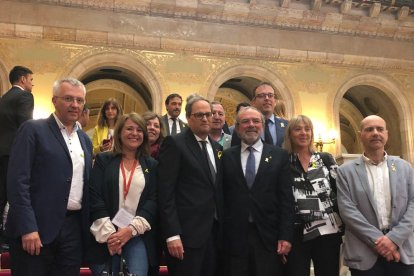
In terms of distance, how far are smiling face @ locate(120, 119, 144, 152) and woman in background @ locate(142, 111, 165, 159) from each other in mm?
1010

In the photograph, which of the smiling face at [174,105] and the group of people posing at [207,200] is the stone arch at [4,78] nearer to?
the smiling face at [174,105]

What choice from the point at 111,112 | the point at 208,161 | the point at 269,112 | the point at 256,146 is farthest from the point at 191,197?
the point at 111,112

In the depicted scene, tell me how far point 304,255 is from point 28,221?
6.88 feet

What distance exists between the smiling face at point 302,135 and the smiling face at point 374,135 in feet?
1.48

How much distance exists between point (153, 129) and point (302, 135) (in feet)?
5.29

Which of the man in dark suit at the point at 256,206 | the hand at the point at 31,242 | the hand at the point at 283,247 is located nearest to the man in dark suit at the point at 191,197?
the man in dark suit at the point at 256,206

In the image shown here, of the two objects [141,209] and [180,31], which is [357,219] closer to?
[141,209]

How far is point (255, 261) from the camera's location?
3.32 metres

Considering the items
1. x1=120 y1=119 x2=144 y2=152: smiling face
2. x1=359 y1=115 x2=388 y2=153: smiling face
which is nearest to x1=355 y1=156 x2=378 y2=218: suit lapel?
x1=359 y1=115 x2=388 y2=153: smiling face

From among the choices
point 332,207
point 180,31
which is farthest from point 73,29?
point 332,207

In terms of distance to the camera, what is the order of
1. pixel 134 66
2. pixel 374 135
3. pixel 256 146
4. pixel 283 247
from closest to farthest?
pixel 283 247, pixel 374 135, pixel 256 146, pixel 134 66

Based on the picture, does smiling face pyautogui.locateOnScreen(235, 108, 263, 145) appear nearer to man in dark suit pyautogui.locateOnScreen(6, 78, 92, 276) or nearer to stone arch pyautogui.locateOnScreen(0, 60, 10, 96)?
man in dark suit pyautogui.locateOnScreen(6, 78, 92, 276)

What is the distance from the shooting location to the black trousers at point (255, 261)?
332 centimetres

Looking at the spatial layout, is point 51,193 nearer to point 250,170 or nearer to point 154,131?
point 250,170
